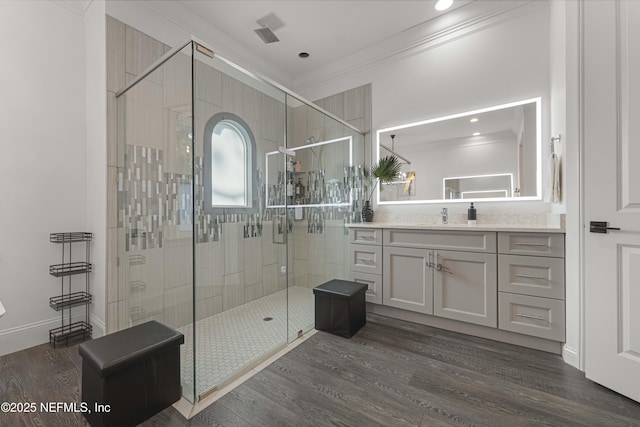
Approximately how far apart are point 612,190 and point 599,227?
22 centimetres

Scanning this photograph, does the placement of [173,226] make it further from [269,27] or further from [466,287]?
[269,27]

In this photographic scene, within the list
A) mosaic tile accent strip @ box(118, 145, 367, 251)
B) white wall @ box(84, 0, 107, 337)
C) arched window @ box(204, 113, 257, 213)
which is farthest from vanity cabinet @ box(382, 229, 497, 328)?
white wall @ box(84, 0, 107, 337)

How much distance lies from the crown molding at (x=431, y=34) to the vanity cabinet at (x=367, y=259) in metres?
2.11

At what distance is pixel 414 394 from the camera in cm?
154

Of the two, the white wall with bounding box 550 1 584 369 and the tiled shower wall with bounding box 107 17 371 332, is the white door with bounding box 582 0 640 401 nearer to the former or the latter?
the white wall with bounding box 550 1 584 369

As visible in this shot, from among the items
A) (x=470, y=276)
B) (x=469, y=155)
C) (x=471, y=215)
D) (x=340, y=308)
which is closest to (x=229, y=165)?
(x=340, y=308)

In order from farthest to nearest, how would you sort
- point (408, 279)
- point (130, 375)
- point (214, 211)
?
point (408, 279) → point (214, 211) → point (130, 375)

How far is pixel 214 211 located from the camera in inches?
69.1

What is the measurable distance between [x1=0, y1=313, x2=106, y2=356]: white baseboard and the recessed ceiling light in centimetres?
413

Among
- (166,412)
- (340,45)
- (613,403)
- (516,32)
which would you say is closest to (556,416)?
(613,403)

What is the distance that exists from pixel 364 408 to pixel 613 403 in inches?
53.2

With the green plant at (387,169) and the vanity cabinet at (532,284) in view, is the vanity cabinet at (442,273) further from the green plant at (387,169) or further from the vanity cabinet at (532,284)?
the green plant at (387,169)

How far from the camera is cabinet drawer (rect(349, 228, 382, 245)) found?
2684 millimetres

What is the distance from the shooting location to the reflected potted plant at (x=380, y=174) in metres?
3.09
